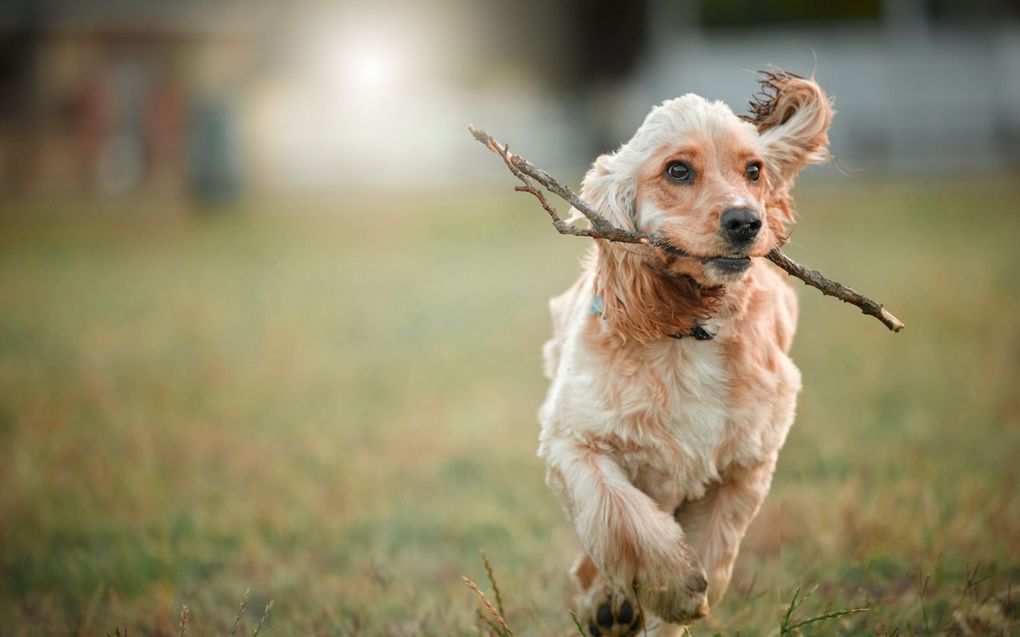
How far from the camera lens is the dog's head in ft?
10.6

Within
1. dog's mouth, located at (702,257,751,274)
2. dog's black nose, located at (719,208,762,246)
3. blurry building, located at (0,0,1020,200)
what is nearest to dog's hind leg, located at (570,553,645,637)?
dog's mouth, located at (702,257,751,274)

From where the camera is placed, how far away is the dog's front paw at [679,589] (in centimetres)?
318

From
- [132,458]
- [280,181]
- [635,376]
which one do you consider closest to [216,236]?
[280,181]

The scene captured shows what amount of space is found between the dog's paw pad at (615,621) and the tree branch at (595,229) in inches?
45.6

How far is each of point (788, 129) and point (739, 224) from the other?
777mm

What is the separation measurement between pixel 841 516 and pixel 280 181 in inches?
920

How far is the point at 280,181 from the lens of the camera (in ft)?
88.2

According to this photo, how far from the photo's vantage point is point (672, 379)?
11.4 ft

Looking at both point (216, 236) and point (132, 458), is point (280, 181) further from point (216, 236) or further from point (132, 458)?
point (132, 458)

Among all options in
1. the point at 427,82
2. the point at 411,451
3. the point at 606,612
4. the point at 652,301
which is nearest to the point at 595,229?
the point at 652,301

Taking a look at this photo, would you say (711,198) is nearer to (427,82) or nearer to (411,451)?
(411,451)

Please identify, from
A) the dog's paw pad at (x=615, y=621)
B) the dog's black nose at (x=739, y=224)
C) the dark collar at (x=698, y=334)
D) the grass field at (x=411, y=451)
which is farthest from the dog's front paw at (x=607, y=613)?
the dog's black nose at (x=739, y=224)

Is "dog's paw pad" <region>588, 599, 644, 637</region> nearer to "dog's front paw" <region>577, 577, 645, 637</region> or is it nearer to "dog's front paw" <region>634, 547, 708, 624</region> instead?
"dog's front paw" <region>577, 577, 645, 637</region>

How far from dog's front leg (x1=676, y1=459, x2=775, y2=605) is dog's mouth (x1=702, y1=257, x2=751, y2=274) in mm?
679
